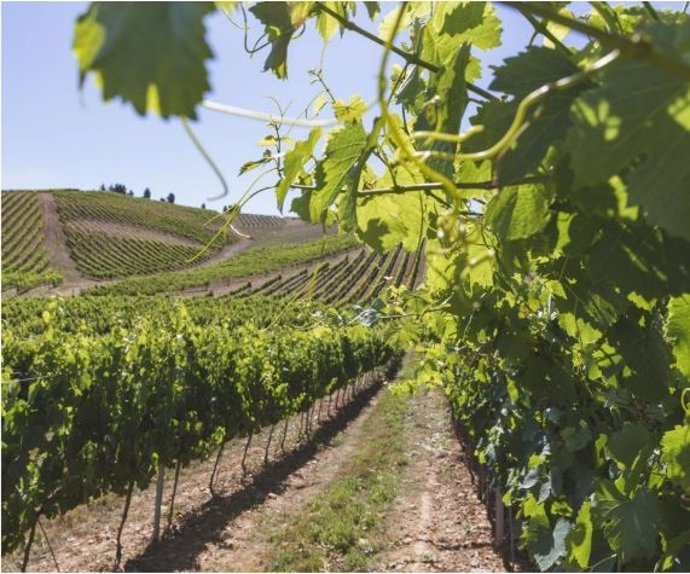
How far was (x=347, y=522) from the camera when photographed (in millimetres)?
7359

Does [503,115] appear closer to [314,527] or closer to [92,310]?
[314,527]

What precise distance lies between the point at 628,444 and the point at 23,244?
77337 mm

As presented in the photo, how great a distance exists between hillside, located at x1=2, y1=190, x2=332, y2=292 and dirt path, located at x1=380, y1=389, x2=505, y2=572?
48.1 meters

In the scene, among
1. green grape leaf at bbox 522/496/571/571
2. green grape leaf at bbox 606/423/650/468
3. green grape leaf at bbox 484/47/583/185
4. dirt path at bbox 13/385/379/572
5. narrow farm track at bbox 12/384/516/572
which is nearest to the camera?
green grape leaf at bbox 484/47/583/185

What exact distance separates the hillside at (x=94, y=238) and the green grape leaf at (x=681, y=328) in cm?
5649

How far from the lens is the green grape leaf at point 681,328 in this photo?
117 centimetres

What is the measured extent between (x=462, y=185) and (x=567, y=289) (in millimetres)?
728

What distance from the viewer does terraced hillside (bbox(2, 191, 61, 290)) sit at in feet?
185

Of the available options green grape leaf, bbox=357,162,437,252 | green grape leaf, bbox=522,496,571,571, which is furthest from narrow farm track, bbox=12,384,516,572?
green grape leaf, bbox=357,162,437,252

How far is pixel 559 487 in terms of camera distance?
328cm

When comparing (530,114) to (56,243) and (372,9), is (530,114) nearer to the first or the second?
(372,9)

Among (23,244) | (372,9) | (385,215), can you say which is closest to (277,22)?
(372,9)

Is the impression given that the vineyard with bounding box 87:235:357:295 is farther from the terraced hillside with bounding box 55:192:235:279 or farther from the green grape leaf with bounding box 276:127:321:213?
the green grape leaf with bounding box 276:127:321:213

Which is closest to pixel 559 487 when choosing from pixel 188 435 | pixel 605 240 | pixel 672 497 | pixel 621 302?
pixel 672 497
